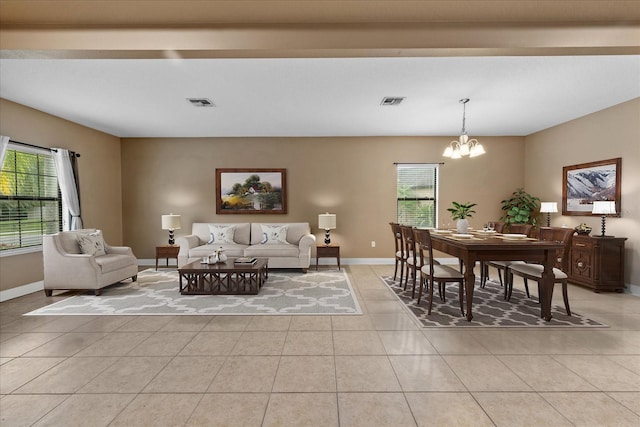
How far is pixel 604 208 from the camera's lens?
4.38 m

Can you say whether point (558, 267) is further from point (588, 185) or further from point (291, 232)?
point (291, 232)

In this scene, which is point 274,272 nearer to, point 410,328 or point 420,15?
point 410,328

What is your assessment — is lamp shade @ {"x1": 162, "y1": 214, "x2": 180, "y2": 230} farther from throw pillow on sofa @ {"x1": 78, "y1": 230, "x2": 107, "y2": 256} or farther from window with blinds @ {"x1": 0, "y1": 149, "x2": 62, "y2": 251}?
window with blinds @ {"x1": 0, "y1": 149, "x2": 62, "y2": 251}

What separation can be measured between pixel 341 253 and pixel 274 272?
1595 millimetres

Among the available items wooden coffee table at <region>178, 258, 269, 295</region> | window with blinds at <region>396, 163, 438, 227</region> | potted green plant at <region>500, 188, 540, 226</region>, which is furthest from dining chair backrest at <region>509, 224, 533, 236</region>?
wooden coffee table at <region>178, 258, 269, 295</region>

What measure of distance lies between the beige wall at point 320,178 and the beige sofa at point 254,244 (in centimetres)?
34

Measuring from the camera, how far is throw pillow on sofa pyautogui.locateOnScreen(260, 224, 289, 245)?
6195 millimetres

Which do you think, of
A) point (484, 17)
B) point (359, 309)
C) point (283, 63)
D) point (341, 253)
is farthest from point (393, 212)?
point (484, 17)

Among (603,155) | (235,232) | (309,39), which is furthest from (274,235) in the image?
(603,155)

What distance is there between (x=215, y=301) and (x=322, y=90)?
3.14 m

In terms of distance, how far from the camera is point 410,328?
10.3 ft

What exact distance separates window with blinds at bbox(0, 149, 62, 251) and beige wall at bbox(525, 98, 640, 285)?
893 centimetres

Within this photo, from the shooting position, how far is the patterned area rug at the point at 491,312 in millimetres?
3248

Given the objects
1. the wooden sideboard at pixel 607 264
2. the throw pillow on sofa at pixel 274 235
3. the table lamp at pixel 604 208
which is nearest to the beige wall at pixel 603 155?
the wooden sideboard at pixel 607 264
